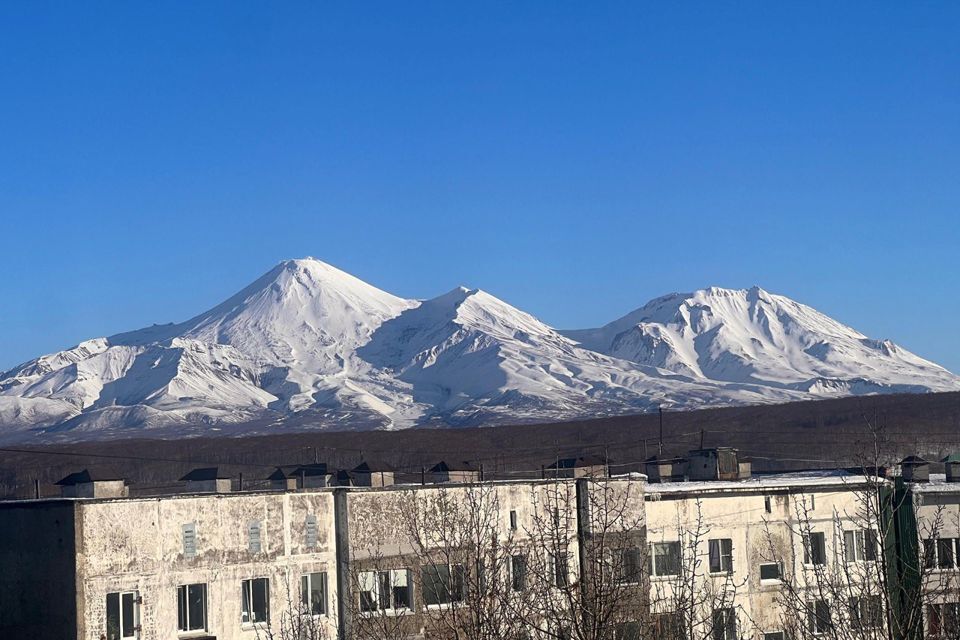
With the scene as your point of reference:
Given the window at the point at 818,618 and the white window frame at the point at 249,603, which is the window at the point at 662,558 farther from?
the window at the point at 818,618

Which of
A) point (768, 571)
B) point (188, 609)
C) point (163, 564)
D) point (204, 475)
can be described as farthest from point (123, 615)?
point (204, 475)

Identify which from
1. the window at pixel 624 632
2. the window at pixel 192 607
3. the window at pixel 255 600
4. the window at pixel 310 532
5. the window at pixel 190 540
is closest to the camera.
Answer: the window at pixel 624 632

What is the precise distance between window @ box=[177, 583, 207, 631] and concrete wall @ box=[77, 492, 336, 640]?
0.50ft

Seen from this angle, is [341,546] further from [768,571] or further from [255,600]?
[768,571]

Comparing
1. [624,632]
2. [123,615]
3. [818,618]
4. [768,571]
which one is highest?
[818,618]

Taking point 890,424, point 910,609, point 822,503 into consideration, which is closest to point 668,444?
point 890,424

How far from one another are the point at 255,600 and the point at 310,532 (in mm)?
2307

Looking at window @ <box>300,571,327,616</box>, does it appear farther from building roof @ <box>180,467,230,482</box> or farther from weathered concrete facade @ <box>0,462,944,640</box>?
building roof @ <box>180,467,230,482</box>

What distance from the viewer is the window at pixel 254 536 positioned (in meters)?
36.8

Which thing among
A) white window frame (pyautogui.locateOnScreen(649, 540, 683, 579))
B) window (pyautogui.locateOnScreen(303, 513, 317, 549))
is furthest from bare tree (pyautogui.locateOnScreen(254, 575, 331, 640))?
white window frame (pyautogui.locateOnScreen(649, 540, 683, 579))

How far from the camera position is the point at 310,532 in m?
37.8

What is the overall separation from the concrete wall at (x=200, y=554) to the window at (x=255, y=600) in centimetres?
13

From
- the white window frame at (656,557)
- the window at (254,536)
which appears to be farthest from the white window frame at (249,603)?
the white window frame at (656,557)

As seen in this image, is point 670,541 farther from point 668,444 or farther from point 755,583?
point 668,444
